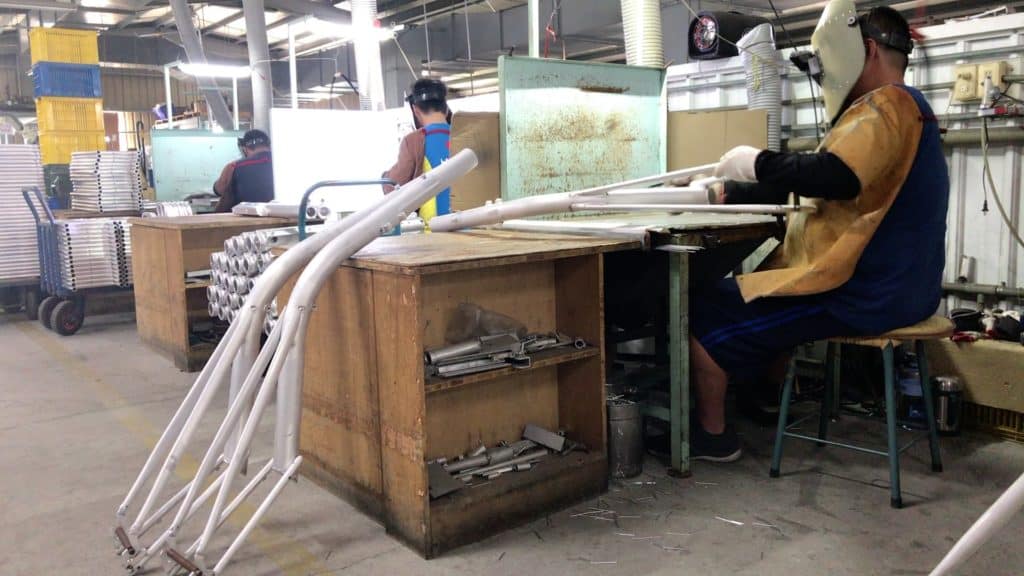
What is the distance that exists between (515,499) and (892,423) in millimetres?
1264

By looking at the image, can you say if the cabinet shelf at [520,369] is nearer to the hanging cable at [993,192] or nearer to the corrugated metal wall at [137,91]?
the hanging cable at [993,192]

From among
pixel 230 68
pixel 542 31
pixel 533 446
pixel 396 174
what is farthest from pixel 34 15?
pixel 533 446

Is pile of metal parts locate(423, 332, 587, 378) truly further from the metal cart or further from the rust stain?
the metal cart

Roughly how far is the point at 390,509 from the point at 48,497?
4.50 feet

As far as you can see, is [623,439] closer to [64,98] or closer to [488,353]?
[488,353]

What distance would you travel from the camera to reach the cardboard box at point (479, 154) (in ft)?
11.7

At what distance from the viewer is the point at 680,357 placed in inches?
115

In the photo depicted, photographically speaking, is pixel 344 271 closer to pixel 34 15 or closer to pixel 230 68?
pixel 230 68

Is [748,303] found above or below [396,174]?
below

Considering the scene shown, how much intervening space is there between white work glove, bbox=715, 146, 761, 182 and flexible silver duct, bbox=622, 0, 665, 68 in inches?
64.5

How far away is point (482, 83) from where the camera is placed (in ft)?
42.0

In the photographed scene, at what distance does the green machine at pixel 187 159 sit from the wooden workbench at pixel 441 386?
5.31 meters

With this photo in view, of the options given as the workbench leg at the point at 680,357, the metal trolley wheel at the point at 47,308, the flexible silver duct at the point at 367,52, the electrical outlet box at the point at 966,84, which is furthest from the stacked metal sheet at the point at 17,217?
the electrical outlet box at the point at 966,84

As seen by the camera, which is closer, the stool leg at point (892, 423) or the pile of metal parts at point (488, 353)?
the pile of metal parts at point (488, 353)
